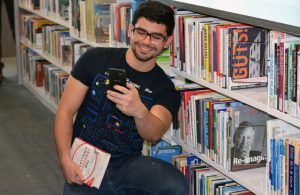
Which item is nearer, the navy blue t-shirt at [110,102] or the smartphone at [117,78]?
the smartphone at [117,78]

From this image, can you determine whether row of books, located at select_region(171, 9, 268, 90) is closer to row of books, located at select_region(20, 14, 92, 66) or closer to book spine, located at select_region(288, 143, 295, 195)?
book spine, located at select_region(288, 143, 295, 195)

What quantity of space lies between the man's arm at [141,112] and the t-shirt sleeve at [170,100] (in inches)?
1.1

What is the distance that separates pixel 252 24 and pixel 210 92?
560 millimetres

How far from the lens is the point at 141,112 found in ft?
7.84

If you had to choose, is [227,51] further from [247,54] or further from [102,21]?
[102,21]

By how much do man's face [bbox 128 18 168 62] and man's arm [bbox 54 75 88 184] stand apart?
296mm

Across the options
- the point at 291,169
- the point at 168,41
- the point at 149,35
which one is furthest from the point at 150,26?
the point at 291,169

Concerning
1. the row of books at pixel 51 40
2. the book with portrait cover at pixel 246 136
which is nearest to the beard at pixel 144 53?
the book with portrait cover at pixel 246 136

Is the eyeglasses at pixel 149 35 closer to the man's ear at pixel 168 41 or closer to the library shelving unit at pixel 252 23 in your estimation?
the man's ear at pixel 168 41

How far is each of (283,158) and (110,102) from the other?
779mm

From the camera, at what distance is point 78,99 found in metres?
2.73

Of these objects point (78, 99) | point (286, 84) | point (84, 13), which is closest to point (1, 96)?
point (84, 13)

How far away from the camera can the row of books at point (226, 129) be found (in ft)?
8.35

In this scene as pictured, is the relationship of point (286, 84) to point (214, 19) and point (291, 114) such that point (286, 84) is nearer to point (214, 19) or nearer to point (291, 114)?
point (291, 114)
